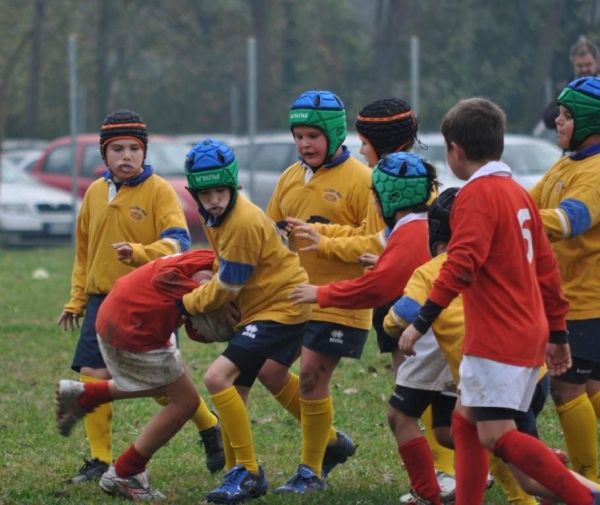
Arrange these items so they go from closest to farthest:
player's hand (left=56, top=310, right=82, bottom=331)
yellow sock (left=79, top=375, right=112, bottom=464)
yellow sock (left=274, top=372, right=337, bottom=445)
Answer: yellow sock (left=274, top=372, right=337, bottom=445)
yellow sock (left=79, top=375, right=112, bottom=464)
player's hand (left=56, top=310, right=82, bottom=331)

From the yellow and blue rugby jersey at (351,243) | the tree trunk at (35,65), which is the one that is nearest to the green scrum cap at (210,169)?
the yellow and blue rugby jersey at (351,243)

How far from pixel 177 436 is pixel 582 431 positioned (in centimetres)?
263

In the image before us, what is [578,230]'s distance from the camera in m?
6.15

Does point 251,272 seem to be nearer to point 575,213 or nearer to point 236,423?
point 236,423

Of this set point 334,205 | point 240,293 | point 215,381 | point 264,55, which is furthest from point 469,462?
point 264,55

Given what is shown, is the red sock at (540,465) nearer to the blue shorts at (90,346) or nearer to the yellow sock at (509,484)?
the yellow sock at (509,484)

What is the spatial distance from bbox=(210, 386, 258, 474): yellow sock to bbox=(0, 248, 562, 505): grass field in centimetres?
20

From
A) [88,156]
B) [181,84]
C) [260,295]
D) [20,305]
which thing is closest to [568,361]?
[260,295]

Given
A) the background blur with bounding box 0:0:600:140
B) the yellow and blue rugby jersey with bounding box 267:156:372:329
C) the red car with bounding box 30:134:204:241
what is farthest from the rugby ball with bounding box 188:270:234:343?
the background blur with bounding box 0:0:600:140

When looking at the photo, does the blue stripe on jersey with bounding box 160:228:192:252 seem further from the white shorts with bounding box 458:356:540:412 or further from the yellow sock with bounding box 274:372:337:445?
the white shorts with bounding box 458:356:540:412

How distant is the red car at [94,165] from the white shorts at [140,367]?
13297mm

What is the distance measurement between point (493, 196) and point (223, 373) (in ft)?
5.58

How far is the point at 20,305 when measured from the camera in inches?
547

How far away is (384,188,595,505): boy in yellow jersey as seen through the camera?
18.7 feet
